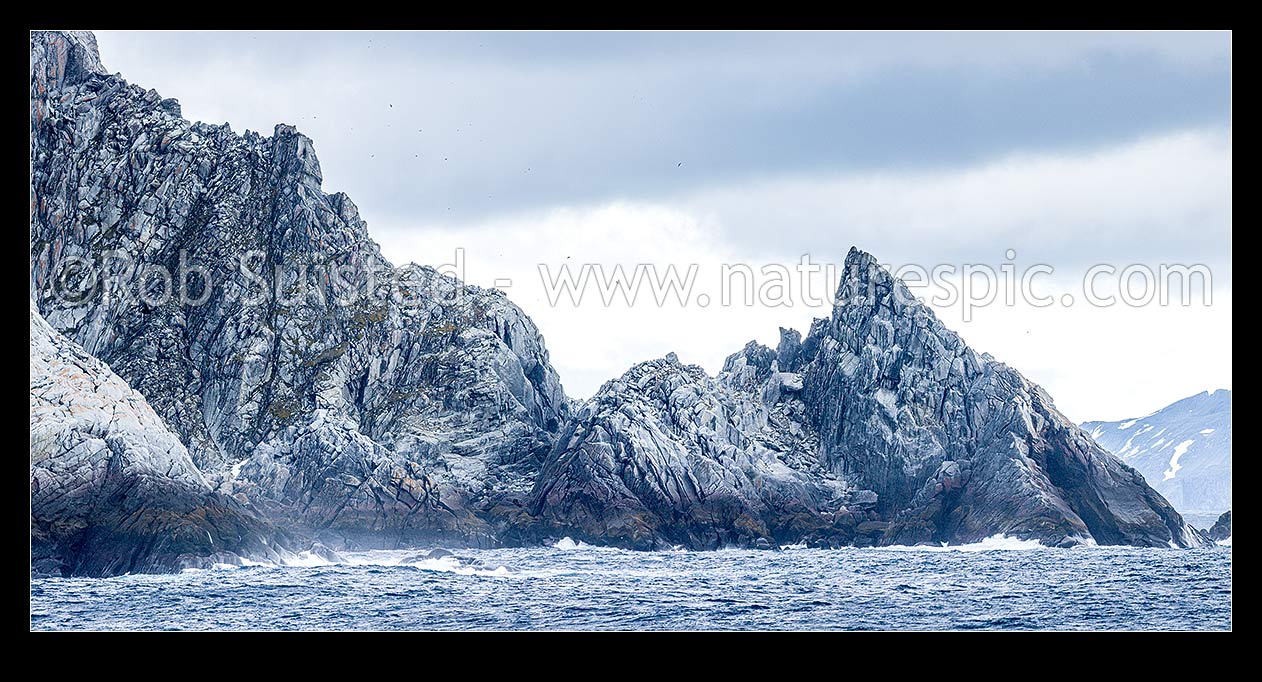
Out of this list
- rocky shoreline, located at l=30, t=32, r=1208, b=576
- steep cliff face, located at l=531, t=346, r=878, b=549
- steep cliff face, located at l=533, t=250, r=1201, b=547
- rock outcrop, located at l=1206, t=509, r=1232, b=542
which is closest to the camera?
steep cliff face, located at l=531, t=346, r=878, b=549

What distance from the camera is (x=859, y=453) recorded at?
9488 cm

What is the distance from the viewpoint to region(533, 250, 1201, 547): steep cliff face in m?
86.1

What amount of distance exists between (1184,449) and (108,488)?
234 ft

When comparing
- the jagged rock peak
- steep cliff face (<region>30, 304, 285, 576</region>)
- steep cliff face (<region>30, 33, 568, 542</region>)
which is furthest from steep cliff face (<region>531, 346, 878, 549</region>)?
the jagged rock peak

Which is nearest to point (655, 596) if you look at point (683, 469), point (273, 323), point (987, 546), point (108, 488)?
point (108, 488)

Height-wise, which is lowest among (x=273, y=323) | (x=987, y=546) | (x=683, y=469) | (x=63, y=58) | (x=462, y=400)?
(x=987, y=546)

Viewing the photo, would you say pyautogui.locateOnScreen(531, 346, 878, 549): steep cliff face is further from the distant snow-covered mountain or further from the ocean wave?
the distant snow-covered mountain

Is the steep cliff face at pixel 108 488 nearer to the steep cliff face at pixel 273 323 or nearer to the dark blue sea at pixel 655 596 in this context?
the dark blue sea at pixel 655 596

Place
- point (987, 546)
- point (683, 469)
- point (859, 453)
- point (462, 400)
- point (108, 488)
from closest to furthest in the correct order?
point (108, 488), point (987, 546), point (683, 469), point (859, 453), point (462, 400)

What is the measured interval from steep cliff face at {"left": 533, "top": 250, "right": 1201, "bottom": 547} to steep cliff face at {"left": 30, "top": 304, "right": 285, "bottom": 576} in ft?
84.7

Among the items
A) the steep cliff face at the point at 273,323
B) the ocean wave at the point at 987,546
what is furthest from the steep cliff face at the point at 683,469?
the ocean wave at the point at 987,546

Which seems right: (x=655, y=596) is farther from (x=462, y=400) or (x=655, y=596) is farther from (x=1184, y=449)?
(x=1184, y=449)
